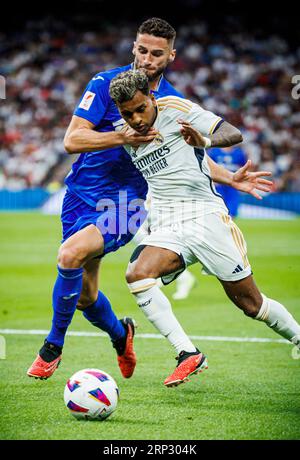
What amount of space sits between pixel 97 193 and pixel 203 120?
111cm

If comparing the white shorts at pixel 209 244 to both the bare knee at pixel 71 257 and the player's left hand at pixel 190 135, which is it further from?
the player's left hand at pixel 190 135

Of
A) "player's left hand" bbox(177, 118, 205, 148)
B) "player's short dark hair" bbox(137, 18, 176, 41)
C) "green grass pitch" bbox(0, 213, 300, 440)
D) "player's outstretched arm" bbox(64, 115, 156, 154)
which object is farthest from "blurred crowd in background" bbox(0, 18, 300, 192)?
"player's left hand" bbox(177, 118, 205, 148)

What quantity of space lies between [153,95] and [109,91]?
354 millimetres

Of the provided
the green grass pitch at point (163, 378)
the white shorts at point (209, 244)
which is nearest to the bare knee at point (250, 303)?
the white shorts at point (209, 244)

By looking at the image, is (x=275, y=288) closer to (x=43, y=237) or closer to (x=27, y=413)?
(x=27, y=413)

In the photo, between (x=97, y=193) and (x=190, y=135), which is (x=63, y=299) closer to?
(x=97, y=193)

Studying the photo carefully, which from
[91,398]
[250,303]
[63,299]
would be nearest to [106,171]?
[63,299]

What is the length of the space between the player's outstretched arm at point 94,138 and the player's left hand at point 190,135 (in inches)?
10.9

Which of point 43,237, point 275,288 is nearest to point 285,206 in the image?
point 43,237

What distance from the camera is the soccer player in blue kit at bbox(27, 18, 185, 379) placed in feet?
19.4

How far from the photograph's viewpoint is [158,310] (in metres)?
5.77

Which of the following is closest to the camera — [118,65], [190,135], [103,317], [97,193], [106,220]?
[190,135]

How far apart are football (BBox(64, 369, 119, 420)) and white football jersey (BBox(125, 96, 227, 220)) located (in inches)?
58.1

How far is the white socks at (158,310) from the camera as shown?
225 inches
